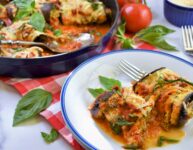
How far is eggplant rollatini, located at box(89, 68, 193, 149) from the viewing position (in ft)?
2.93

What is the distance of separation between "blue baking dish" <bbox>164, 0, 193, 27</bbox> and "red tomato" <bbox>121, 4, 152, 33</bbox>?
121mm

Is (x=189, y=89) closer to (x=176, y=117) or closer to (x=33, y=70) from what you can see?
(x=176, y=117)

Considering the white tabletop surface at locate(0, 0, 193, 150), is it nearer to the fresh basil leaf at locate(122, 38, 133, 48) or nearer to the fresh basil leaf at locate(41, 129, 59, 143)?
the fresh basil leaf at locate(41, 129, 59, 143)

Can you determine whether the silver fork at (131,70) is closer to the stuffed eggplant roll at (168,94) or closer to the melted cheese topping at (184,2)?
the stuffed eggplant roll at (168,94)

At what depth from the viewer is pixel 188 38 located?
1.46 meters

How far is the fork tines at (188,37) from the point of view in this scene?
4.60 feet

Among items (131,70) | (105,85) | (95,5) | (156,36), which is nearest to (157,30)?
(156,36)

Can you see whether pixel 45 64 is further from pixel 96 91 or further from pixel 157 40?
pixel 157 40

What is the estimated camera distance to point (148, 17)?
61.8 inches

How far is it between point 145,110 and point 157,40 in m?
0.62

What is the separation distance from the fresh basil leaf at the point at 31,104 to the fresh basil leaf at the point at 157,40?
22.1 inches

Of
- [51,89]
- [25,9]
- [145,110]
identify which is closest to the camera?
[145,110]

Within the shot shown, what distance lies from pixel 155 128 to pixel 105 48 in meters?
0.53

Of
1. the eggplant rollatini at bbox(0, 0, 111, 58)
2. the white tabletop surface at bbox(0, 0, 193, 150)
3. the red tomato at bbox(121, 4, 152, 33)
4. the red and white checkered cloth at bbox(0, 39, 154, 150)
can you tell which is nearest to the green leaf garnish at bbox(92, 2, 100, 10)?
the eggplant rollatini at bbox(0, 0, 111, 58)
